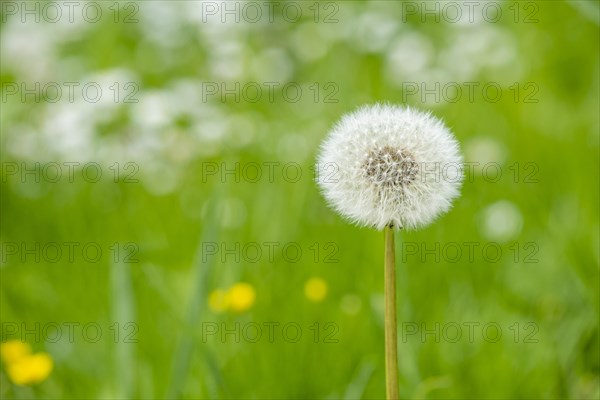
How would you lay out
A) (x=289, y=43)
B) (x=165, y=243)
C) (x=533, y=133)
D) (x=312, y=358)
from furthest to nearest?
(x=289, y=43), (x=533, y=133), (x=165, y=243), (x=312, y=358)

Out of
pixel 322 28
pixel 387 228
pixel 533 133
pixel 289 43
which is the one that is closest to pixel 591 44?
pixel 533 133

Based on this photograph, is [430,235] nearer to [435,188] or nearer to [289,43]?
[435,188]

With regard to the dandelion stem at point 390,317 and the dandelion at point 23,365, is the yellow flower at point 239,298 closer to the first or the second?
the dandelion at point 23,365

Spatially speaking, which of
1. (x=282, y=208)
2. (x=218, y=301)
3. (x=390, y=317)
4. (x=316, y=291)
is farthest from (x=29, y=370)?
(x=390, y=317)

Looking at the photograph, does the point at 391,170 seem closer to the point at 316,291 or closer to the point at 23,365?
the point at 316,291

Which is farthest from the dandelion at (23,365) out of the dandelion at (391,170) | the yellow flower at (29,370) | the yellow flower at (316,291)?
the dandelion at (391,170)

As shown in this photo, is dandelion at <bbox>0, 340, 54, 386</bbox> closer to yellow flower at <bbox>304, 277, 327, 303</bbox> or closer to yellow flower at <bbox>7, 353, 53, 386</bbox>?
yellow flower at <bbox>7, 353, 53, 386</bbox>
